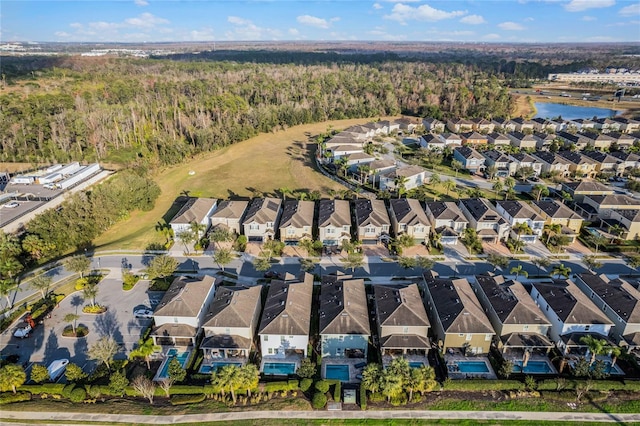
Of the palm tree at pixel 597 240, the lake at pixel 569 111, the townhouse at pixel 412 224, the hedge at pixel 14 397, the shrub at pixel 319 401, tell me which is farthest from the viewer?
the lake at pixel 569 111

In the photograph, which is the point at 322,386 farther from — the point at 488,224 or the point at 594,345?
the point at 488,224

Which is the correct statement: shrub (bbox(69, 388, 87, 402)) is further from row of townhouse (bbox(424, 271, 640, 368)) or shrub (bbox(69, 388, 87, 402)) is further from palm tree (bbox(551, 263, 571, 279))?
palm tree (bbox(551, 263, 571, 279))

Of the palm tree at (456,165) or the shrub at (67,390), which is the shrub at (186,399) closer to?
the shrub at (67,390)

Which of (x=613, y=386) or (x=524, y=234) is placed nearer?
(x=613, y=386)

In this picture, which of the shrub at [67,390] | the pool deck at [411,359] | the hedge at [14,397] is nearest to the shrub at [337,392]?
the pool deck at [411,359]

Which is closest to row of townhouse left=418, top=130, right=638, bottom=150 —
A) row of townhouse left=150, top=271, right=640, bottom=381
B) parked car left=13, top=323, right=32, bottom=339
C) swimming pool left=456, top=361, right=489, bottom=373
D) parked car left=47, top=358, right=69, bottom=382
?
row of townhouse left=150, top=271, right=640, bottom=381

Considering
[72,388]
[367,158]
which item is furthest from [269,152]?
[72,388]

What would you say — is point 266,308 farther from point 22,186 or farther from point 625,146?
point 625,146
